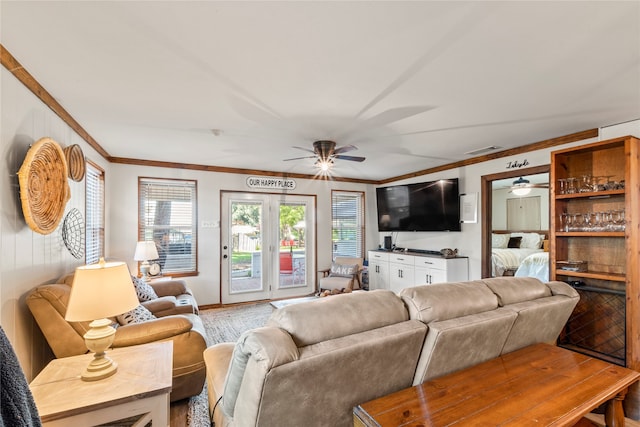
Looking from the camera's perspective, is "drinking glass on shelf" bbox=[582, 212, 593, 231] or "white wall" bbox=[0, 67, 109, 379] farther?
"drinking glass on shelf" bbox=[582, 212, 593, 231]

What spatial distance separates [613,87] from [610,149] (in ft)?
3.34

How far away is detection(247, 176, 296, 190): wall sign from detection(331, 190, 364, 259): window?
984 mm

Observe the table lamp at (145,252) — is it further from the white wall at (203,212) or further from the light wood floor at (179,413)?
the light wood floor at (179,413)

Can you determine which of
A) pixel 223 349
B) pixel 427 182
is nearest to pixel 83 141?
pixel 223 349

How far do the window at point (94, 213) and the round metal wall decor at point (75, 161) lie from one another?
49 centimetres

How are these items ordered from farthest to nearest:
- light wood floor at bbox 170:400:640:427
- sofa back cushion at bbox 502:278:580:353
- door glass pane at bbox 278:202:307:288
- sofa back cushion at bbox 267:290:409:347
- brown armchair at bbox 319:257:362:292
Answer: door glass pane at bbox 278:202:307:288
brown armchair at bbox 319:257:362:292
light wood floor at bbox 170:400:640:427
sofa back cushion at bbox 502:278:580:353
sofa back cushion at bbox 267:290:409:347

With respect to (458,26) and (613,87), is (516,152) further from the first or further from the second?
(458,26)

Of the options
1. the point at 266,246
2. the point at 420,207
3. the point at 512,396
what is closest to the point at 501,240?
the point at 420,207

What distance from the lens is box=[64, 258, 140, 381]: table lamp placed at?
5.15 ft

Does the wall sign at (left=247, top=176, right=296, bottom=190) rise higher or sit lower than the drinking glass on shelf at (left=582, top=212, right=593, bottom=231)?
higher

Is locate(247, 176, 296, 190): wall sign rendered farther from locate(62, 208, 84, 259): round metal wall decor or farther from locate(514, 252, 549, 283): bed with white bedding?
locate(514, 252, 549, 283): bed with white bedding

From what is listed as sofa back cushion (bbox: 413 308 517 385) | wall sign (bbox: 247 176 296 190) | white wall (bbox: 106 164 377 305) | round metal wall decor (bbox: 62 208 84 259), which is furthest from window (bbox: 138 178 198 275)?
sofa back cushion (bbox: 413 308 517 385)

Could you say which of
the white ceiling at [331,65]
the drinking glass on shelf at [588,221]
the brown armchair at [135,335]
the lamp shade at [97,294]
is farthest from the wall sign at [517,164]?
the lamp shade at [97,294]

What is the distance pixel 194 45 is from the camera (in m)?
1.68
